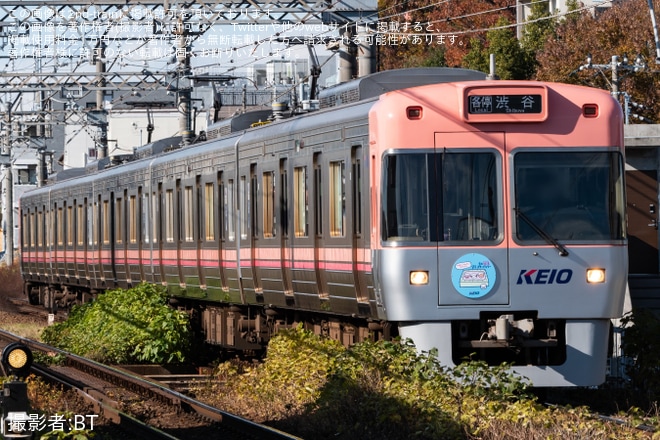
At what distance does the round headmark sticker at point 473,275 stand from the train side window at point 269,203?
4.41m

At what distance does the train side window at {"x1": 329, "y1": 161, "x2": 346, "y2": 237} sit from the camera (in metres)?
14.3

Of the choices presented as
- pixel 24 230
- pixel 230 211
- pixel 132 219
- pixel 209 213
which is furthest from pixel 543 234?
pixel 24 230

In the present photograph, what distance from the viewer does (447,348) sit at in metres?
12.9

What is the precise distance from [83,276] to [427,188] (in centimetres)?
1777

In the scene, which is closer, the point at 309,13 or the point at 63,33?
the point at 309,13

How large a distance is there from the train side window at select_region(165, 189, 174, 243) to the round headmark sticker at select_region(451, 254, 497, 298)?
31.6 ft

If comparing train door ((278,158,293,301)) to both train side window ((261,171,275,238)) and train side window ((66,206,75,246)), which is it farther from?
train side window ((66,206,75,246))

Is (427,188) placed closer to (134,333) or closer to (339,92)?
(339,92)

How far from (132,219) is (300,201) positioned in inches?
369

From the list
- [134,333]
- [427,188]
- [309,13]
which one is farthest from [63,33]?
[427,188]

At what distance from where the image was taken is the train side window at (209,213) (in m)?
19.5

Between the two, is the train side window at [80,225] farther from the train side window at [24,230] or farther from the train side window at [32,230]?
the train side window at [24,230]

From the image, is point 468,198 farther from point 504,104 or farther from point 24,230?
point 24,230

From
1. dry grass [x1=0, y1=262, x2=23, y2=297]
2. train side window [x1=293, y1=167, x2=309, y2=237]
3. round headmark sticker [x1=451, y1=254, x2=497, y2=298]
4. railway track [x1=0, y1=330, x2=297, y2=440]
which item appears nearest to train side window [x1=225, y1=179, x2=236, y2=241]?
railway track [x1=0, y1=330, x2=297, y2=440]
